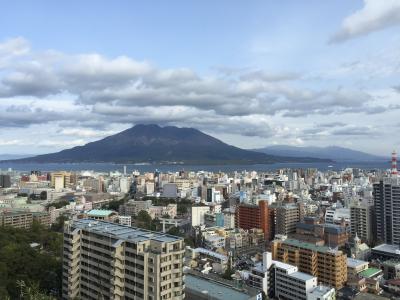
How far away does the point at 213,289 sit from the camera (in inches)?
341

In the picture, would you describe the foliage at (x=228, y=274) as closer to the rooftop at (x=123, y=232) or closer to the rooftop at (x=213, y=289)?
the rooftop at (x=213, y=289)

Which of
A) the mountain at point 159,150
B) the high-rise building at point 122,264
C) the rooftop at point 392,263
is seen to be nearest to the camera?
the high-rise building at point 122,264

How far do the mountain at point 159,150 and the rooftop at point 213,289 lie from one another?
7848 cm

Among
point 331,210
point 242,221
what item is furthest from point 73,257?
point 331,210

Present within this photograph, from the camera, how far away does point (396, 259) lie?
1320 cm

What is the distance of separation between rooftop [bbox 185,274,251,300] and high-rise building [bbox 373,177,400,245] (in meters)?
9.45

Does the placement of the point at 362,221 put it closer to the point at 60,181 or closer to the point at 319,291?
the point at 319,291

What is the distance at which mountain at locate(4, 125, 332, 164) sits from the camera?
94938mm

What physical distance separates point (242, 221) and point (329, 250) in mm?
7806

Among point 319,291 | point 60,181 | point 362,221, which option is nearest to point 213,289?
point 319,291

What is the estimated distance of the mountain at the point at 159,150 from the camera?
94938mm

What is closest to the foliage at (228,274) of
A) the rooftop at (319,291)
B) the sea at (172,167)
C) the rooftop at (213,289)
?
the rooftop at (213,289)

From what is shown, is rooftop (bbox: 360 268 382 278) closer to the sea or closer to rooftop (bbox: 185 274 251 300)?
rooftop (bbox: 185 274 251 300)

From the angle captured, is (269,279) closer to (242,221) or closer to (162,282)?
(162,282)
